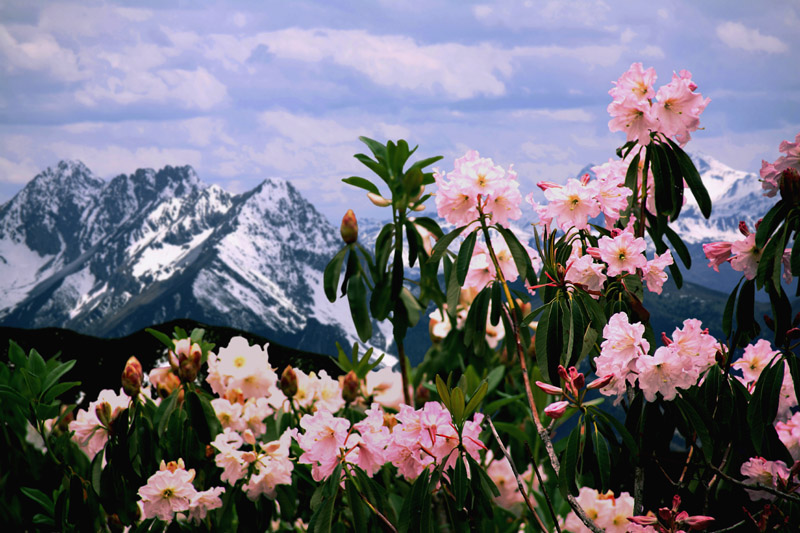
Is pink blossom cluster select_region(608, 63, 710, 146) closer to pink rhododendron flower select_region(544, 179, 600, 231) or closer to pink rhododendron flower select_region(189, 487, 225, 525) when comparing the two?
pink rhododendron flower select_region(544, 179, 600, 231)

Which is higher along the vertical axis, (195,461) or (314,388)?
(314,388)

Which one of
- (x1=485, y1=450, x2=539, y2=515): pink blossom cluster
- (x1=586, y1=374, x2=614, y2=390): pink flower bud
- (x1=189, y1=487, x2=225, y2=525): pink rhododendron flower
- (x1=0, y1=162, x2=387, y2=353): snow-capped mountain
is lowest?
(x1=0, y1=162, x2=387, y2=353): snow-capped mountain

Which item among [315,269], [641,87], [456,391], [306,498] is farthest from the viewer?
[315,269]

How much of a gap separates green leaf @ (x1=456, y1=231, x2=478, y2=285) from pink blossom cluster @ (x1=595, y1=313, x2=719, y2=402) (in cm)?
32

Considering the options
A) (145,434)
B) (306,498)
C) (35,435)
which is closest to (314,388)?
(306,498)

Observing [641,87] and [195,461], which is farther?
[195,461]

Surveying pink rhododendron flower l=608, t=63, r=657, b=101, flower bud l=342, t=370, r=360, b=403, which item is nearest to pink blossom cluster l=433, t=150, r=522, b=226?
pink rhododendron flower l=608, t=63, r=657, b=101

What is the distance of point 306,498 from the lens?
200 cm

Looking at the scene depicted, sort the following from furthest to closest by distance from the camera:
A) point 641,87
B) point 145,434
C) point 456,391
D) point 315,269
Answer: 1. point 315,269
2. point 145,434
3. point 641,87
4. point 456,391

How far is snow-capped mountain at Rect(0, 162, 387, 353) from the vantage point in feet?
415

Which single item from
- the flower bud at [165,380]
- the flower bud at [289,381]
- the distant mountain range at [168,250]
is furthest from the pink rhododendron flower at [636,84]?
the distant mountain range at [168,250]

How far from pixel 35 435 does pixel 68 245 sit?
592 feet

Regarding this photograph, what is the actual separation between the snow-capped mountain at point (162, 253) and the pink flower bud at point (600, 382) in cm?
11752

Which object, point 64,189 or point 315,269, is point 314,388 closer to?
point 315,269
